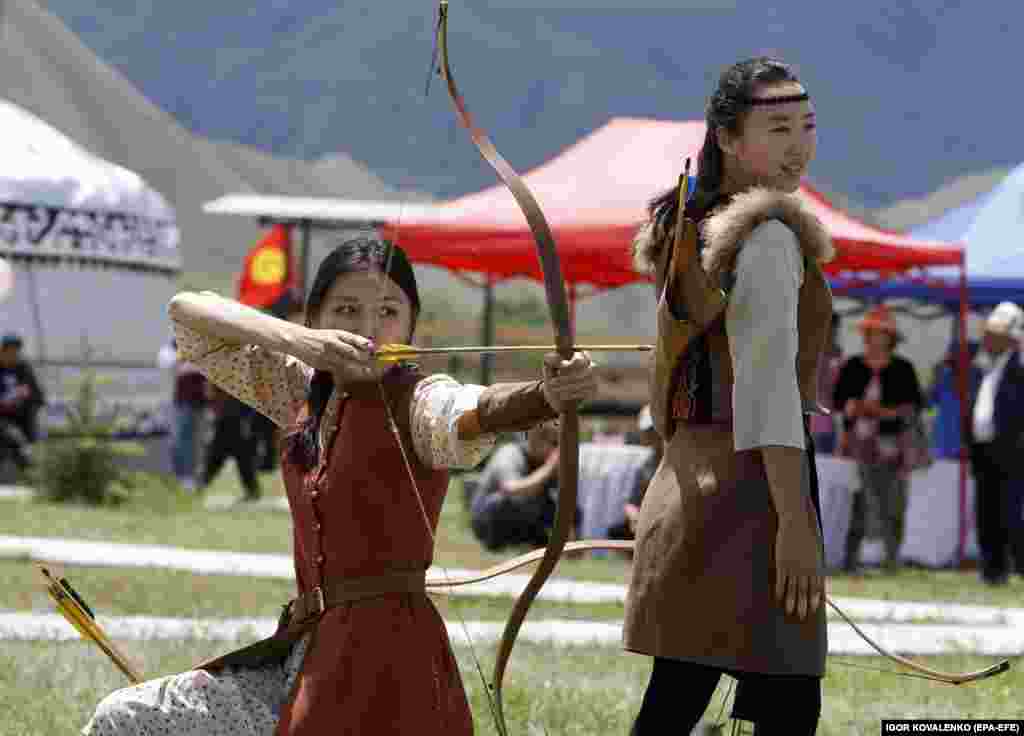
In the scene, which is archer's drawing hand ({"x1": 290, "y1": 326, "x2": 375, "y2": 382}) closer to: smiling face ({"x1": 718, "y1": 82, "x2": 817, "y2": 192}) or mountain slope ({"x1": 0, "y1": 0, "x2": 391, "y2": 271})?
smiling face ({"x1": 718, "y1": 82, "x2": 817, "y2": 192})

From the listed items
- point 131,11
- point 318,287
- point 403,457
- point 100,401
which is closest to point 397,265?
point 318,287

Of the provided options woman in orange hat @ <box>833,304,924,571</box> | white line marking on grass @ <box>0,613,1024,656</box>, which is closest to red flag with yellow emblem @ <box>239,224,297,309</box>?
woman in orange hat @ <box>833,304,924,571</box>

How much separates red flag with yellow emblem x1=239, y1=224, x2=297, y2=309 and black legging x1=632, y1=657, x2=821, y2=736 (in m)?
19.1

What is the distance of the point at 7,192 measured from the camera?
56.3 ft

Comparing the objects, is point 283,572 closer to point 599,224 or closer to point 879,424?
point 599,224

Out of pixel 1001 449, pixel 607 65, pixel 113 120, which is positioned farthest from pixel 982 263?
pixel 113 120

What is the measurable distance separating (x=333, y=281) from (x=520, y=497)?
7.39 metres

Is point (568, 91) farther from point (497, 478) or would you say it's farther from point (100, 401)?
point (100, 401)

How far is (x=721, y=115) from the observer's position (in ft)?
11.3

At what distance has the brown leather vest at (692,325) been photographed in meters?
3.21

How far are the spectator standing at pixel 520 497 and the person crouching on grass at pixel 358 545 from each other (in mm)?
7285

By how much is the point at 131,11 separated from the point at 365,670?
21640 millimetres

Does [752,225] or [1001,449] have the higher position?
[752,225]

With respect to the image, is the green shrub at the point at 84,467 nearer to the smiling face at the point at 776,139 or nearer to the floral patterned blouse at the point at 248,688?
the floral patterned blouse at the point at 248,688
